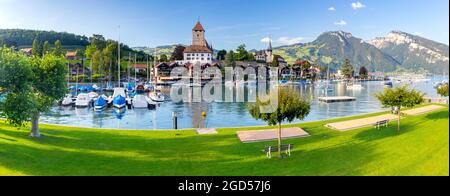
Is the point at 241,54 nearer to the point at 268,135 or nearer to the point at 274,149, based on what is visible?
the point at 268,135

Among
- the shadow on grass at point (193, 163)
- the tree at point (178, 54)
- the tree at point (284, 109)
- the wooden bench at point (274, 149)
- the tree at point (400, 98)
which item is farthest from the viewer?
the tree at point (178, 54)

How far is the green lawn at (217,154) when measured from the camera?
35.2ft

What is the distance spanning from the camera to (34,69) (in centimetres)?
1875

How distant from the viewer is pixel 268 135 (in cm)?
1853

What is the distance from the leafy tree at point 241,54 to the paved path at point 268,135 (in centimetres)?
12894

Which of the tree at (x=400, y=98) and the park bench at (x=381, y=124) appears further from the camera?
the park bench at (x=381, y=124)

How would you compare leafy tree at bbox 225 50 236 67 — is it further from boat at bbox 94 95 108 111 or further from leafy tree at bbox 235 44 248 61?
boat at bbox 94 95 108 111

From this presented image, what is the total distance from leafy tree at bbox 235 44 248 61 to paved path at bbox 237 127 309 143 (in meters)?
129

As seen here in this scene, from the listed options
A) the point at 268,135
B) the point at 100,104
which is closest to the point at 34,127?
the point at 268,135

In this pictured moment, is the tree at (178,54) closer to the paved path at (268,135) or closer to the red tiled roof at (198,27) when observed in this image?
the red tiled roof at (198,27)

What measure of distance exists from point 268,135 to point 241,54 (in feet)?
435

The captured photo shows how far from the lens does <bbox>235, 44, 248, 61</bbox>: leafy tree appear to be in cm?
14812

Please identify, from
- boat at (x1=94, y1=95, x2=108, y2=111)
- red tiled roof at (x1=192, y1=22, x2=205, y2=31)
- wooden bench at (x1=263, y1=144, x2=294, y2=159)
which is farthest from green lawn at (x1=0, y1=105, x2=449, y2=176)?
red tiled roof at (x1=192, y1=22, x2=205, y2=31)

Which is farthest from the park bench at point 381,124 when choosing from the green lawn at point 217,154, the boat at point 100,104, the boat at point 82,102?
the boat at point 82,102
